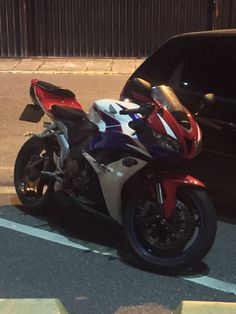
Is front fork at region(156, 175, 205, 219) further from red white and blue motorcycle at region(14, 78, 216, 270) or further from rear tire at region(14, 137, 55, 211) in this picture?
rear tire at region(14, 137, 55, 211)

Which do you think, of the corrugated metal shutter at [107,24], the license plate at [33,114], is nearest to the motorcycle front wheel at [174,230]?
the license plate at [33,114]

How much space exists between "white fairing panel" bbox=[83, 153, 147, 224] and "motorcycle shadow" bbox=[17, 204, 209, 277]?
16cm

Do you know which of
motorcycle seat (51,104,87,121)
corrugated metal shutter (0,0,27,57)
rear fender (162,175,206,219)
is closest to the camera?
rear fender (162,175,206,219)

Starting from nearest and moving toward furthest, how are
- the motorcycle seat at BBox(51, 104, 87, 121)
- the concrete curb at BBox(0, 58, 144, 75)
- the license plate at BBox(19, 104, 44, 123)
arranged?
the motorcycle seat at BBox(51, 104, 87, 121), the license plate at BBox(19, 104, 44, 123), the concrete curb at BBox(0, 58, 144, 75)

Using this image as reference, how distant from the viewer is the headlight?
4070mm

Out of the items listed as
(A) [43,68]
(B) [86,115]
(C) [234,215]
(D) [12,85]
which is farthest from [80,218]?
(A) [43,68]

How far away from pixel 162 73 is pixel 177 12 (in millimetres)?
9228

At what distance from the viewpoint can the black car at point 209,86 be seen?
197 inches

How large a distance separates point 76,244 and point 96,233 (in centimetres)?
28

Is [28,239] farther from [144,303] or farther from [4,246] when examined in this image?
[144,303]

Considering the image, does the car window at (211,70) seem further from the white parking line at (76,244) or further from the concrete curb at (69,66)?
the concrete curb at (69,66)

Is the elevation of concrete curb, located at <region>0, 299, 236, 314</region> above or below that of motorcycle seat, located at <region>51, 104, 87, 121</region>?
below

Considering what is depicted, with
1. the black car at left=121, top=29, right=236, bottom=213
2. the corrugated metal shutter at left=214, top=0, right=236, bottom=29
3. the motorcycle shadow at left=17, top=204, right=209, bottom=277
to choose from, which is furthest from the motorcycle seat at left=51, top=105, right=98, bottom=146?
the corrugated metal shutter at left=214, top=0, right=236, bottom=29

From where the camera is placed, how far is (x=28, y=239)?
4.91m
